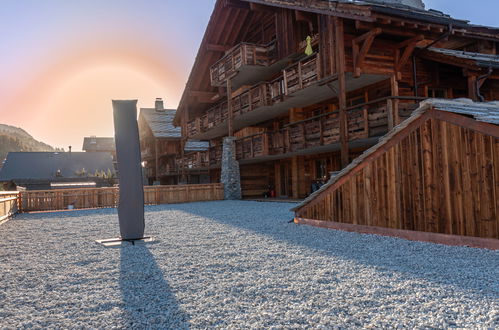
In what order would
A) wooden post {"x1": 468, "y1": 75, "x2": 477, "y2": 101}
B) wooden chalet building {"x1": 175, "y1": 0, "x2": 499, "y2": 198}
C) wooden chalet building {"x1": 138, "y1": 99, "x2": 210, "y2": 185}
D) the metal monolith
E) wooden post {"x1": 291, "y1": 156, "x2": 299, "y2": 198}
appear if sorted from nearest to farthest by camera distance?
1. the metal monolith
2. wooden chalet building {"x1": 175, "y1": 0, "x2": 499, "y2": 198}
3. wooden post {"x1": 468, "y1": 75, "x2": 477, "y2": 101}
4. wooden post {"x1": 291, "y1": 156, "x2": 299, "y2": 198}
5. wooden chalet building {"x1": 138, "y1": 99, "x2": 210, "y2": 185}

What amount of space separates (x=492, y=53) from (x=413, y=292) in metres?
17.6

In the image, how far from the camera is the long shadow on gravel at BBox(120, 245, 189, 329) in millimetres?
3609

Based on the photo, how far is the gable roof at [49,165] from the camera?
4344 cm

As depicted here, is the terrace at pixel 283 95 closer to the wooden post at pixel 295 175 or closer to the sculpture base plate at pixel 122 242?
the wooden post at pixel 295 175

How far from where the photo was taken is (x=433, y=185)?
723cm

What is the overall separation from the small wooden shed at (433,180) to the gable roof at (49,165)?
134ft

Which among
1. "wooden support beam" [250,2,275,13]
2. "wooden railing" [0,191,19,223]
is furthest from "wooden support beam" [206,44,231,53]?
"wooden railing" [0,191,19,223]

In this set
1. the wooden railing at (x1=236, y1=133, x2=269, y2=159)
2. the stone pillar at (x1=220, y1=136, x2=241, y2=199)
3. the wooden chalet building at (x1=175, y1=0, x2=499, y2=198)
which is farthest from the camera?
the stone pillar at (x1=220, y1=136, x2=241, y2=199)

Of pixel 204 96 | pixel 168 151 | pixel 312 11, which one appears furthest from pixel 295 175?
pixel 168 151

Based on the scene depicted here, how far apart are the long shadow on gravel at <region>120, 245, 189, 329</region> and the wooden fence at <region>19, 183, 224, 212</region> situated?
1308 cm

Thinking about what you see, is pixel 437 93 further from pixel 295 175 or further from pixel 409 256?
pixel 409 256

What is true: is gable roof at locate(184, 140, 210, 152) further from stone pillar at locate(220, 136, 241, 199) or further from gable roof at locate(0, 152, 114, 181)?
gable roof at locate(0, 152, 114, 181)

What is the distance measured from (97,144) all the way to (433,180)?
67.5 metres

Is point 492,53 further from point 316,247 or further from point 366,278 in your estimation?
point 366,278
